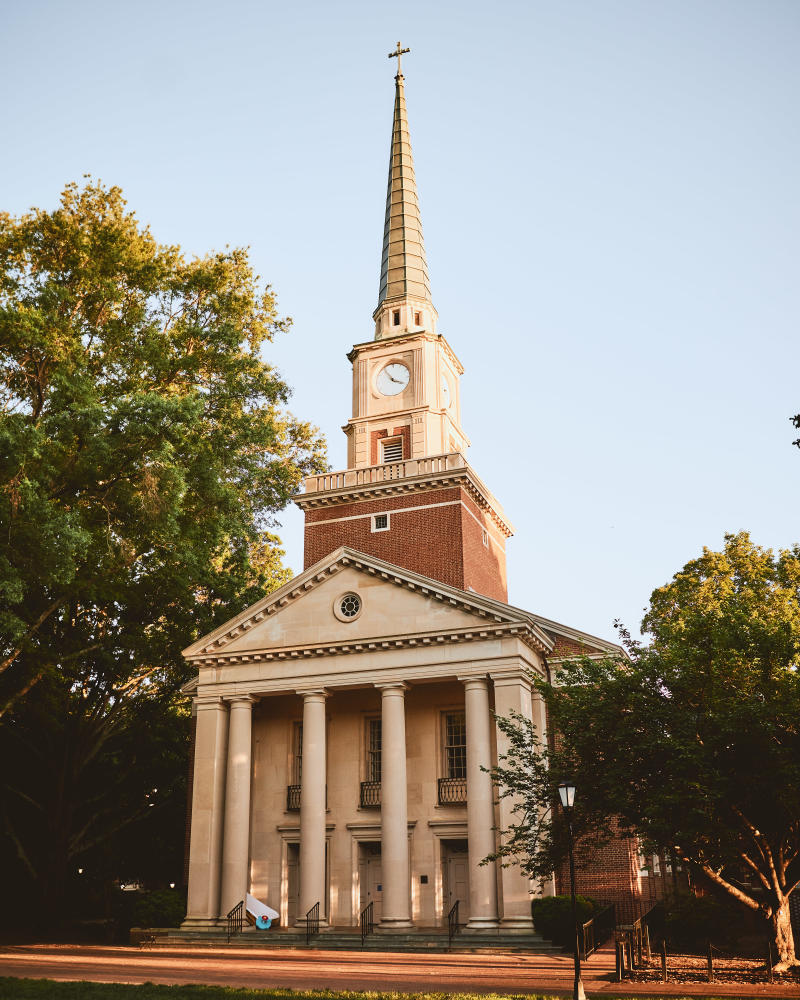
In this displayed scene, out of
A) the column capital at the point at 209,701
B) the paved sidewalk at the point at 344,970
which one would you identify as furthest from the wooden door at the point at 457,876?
the column capital at the point at 209,701

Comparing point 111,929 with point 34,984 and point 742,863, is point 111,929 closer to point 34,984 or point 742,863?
A: point 34,984

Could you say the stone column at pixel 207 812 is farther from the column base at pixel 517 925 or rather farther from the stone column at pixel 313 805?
the column base at pixel 517 925

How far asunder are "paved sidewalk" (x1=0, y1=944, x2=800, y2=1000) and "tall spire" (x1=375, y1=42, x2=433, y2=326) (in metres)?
24.7

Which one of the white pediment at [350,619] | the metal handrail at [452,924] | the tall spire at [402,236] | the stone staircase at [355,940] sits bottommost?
the stone staircase at [355,940]

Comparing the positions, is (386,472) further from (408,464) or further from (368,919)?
(368,919)

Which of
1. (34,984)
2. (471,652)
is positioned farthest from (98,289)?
(34,984)

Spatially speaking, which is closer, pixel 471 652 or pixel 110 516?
pixel 110 516

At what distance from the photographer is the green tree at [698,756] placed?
16859 millimetres

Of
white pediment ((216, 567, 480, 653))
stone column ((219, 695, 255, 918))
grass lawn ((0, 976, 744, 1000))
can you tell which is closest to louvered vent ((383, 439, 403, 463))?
white pediment ((216, 567, 480, 653))

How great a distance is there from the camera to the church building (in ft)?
84.5

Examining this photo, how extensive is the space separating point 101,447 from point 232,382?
518cm

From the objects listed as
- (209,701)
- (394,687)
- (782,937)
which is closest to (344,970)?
(782,937)

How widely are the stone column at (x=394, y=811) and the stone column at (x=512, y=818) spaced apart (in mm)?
2640

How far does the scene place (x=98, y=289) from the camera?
24516 millimetres
